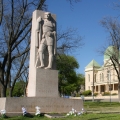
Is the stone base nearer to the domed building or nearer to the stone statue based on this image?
the stone statue

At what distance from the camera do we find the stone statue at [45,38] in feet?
45.0

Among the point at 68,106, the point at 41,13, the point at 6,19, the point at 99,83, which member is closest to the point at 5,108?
the point at 68,106

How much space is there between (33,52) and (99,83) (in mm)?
81420

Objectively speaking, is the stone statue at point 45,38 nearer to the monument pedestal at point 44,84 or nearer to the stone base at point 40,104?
the monument pedestal at point 44,84

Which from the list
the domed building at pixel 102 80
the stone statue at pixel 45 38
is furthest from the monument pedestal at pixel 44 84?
the domed building at pixel 102 80

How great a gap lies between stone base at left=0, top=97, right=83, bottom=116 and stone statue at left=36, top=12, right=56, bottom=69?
1.95m

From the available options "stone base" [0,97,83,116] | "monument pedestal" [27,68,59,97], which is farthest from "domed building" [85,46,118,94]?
"stone base" [0,97,83,116]

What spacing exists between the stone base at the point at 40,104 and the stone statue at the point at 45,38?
1.95 meters

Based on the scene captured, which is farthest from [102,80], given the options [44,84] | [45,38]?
[44,84]

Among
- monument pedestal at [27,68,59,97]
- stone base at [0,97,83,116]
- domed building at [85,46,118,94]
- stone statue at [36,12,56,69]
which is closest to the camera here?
stone base at [0,97,83,116]

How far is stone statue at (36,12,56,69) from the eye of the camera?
13727 millimetres

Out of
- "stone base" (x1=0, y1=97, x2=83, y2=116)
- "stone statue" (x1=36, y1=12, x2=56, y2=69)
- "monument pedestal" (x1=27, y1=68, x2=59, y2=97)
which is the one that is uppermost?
"stone statue" (x1=36, y1=12, x2=56, y2=69)

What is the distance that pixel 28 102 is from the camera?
1223 centimetres

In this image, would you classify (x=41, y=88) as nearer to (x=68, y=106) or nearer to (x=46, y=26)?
(x=68, y=106)
